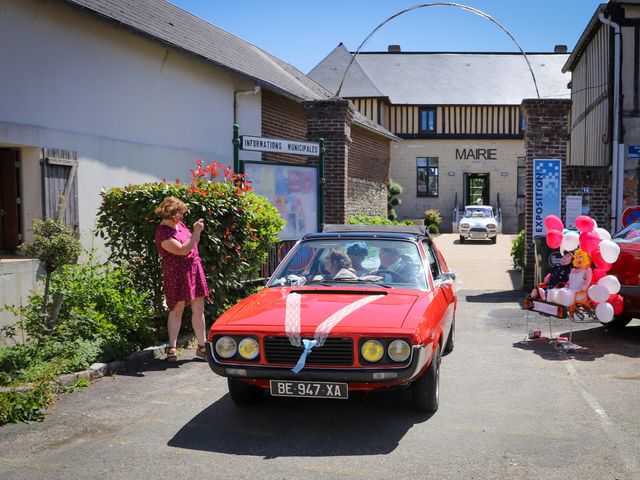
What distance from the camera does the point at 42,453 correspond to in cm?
474

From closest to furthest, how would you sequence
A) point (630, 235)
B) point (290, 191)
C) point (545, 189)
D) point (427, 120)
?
1. point (630, 235)
2. point (290, 191)
3. point (545, 189)
4. point (427, 120)

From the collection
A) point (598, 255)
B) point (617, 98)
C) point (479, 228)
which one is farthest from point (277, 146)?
point (479, 228)

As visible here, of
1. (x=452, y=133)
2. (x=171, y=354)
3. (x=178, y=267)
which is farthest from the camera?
(x=452, y=133)

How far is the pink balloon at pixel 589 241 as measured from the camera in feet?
27.3

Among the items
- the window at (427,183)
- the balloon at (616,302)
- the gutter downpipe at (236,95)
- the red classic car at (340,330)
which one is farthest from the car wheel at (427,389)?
the window at (427,183)

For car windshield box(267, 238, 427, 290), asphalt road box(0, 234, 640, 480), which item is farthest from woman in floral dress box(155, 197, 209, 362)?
car windshield box(267, 238, 427, 290)

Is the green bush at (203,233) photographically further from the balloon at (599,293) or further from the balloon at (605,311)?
the balloon at (605,311)

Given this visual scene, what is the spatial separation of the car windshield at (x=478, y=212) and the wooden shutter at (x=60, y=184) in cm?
2369

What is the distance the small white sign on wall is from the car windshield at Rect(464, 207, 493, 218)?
18.4 metres

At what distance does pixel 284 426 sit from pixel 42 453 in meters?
1.70

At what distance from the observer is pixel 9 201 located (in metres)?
9.61

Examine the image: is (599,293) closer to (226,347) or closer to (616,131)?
(226,347)

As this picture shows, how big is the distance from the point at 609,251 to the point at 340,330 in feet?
14.8

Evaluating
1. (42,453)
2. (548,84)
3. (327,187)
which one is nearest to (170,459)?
(42,453)
